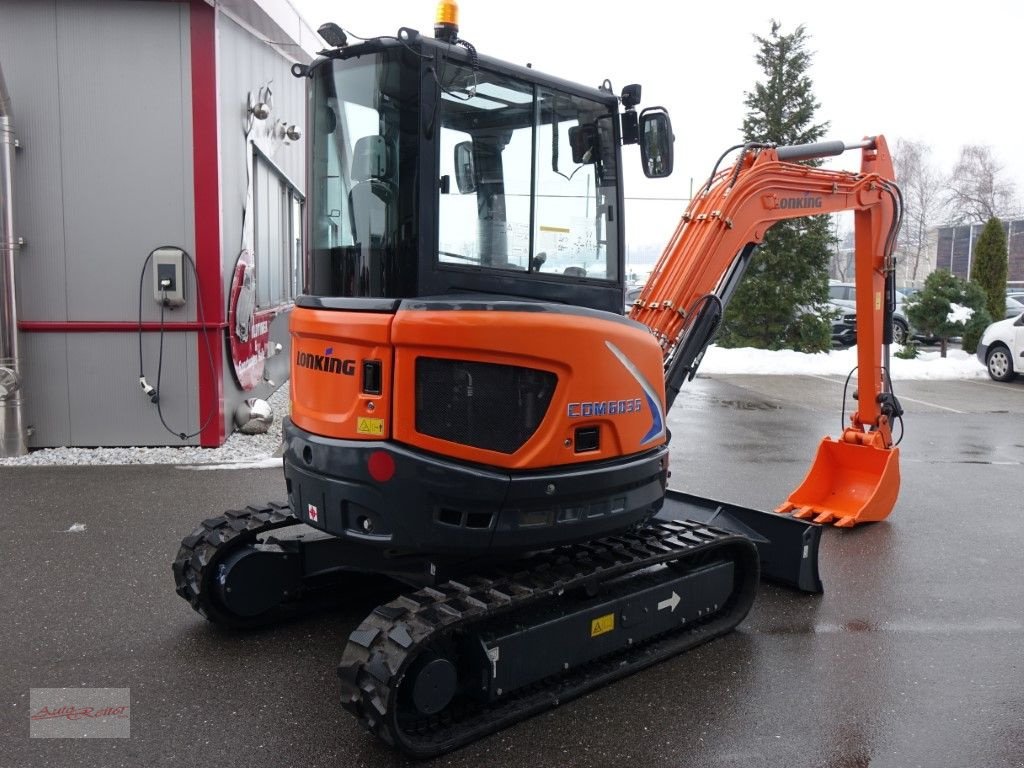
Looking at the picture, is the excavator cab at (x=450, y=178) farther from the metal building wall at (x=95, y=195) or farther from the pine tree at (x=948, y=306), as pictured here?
the pine tree at (x=948, y=306)

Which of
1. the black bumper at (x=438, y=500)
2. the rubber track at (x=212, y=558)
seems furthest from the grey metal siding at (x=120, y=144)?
the black bumper at (x=438, y=500)

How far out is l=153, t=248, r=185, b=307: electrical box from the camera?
871 cm

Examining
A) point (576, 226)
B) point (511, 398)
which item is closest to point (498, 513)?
point (511, 398)

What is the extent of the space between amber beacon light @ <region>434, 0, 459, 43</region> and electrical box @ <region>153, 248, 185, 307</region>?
549 cm

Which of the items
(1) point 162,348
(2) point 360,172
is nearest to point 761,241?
(2) point 360,172

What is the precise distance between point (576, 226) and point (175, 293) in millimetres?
5590

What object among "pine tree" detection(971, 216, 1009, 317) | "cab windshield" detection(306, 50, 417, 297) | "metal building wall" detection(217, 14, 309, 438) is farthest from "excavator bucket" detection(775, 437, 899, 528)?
"pine tree" detection(971, 216, 1009, 317)

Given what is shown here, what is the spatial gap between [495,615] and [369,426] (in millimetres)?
959

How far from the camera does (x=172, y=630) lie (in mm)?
4906

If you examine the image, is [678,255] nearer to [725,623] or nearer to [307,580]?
[725,623]

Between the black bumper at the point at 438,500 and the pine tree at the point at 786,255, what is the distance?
51.7 feet

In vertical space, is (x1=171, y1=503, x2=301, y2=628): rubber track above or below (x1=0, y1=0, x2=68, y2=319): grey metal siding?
below

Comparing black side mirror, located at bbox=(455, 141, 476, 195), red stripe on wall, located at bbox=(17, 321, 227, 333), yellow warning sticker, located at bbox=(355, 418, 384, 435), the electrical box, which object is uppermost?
black side mirror, located at bbox=(455, 141, 476, 195)

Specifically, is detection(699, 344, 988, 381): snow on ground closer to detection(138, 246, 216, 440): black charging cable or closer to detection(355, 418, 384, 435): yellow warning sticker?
detection(138, 246, 216, 440): black charging cable
